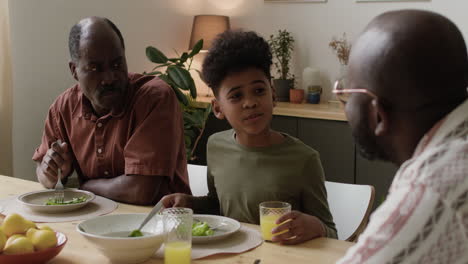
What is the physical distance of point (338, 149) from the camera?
3535mm

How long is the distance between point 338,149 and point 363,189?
64.4 inches

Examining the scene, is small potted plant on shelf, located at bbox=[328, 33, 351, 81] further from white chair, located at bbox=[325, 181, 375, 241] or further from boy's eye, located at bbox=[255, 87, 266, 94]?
boy's eye, located at bbox=[255, 87, 266, 94]

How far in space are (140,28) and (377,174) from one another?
1885 millimetres

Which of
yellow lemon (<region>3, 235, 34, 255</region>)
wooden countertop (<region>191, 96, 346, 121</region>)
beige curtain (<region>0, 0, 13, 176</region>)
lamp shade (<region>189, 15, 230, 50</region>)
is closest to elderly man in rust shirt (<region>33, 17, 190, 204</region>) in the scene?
yellow lemon (<region>3, 235, 34, 255</region>)

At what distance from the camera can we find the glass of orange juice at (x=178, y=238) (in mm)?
1324

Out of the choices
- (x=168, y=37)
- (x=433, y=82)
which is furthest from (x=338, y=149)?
(x=433, y=82)

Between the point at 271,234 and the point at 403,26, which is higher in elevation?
the point at 403,26

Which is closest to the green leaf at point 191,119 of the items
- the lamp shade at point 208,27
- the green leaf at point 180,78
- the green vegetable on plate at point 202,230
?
the green leaf at point 180,78

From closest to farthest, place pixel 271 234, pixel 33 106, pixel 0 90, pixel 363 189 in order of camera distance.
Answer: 1. pixel 271 234
2. pixel 363 189
3. pixel 0 90
4. pixel 33 106

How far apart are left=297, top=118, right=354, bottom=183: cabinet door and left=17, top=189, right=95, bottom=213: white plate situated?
1893mm

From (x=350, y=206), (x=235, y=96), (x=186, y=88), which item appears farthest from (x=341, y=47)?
(x=235, y=96)

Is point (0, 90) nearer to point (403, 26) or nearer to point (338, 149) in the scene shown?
point (338, 149)

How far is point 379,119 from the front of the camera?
94 cm

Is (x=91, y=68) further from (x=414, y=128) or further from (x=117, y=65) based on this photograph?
(x=414, y=128)
